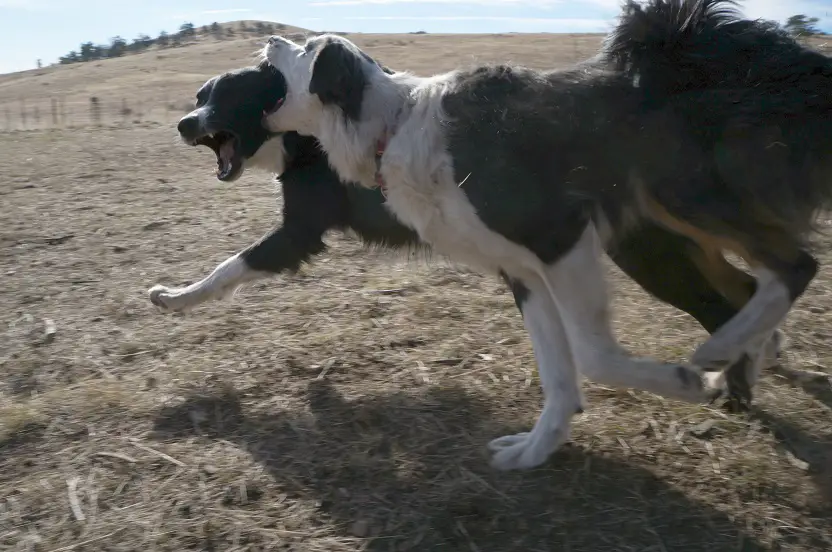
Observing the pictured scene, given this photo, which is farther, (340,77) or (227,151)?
(227,151)

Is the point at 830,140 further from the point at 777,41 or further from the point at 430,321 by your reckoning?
the point at 430,321

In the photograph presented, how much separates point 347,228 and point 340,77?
110 cm

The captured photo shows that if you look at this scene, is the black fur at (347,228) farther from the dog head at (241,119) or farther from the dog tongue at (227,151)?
the dog tongue at (227,151)

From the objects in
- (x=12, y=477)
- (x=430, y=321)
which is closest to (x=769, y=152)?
(x=430, y=321)

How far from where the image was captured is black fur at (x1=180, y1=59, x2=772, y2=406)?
367 cm

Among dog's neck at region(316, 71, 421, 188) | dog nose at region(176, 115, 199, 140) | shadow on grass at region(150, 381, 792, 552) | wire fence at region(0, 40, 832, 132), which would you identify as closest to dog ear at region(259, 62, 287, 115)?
dog nose at region(176, 115, 199, 140)

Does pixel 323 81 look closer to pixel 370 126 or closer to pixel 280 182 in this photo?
pixel 370 126

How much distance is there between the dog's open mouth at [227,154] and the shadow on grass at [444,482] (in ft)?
4.25

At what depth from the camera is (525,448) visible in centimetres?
321

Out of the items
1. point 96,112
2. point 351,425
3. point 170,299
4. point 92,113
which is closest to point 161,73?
point 92,113

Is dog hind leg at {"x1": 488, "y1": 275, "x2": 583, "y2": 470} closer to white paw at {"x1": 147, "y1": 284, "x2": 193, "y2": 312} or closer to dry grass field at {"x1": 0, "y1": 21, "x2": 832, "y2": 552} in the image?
dry grass field at {"x1": 0, "y1": 21, "x2": 832, "y2": 552}

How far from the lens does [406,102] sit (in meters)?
3.55

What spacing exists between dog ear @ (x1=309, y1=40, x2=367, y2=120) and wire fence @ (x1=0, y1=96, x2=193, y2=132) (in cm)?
1258

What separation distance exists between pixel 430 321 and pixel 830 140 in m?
2.33
